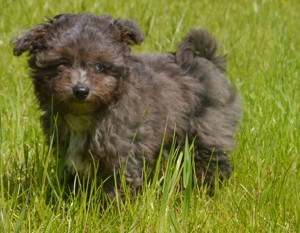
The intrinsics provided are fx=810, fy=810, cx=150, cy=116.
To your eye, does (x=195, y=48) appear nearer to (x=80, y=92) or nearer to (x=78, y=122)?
(x=78, y=122)

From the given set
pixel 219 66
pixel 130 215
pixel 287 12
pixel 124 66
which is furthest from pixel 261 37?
pixel 130 215

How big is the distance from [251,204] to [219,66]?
5.70 feet

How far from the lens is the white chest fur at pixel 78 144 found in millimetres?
5039

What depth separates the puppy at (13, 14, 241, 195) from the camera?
4812mm

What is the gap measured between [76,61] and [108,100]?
0.99 feet

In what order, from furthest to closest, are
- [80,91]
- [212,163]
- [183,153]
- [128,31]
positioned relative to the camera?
[212,163]
[183,153]
[128,31]
[80,91]

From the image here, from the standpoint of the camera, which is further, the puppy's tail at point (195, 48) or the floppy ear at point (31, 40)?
the puppy's tail at point (195, 48)

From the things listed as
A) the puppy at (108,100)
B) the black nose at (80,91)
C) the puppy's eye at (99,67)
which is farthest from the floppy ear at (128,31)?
the black nose at (80,91)

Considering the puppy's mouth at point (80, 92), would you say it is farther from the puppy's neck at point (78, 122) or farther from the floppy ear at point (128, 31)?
the floppy ear at point (128, 31)

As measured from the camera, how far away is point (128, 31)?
516 centimetres

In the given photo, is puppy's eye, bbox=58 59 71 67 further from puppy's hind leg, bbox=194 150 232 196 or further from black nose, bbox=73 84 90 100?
puppy's hind leg, bbox=194 150 232 196

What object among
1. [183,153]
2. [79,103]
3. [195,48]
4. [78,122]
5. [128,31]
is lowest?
[183,153]

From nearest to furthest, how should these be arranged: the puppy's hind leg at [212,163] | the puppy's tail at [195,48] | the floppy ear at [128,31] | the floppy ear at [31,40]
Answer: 1. the floppy ear at [31,40]
2. the floppy ear at [128,31]
3. the puppy's hind leg at [212,163]
4. the puppy's tail at [195,48]

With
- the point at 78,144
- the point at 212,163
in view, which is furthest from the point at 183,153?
the point at 78,144
